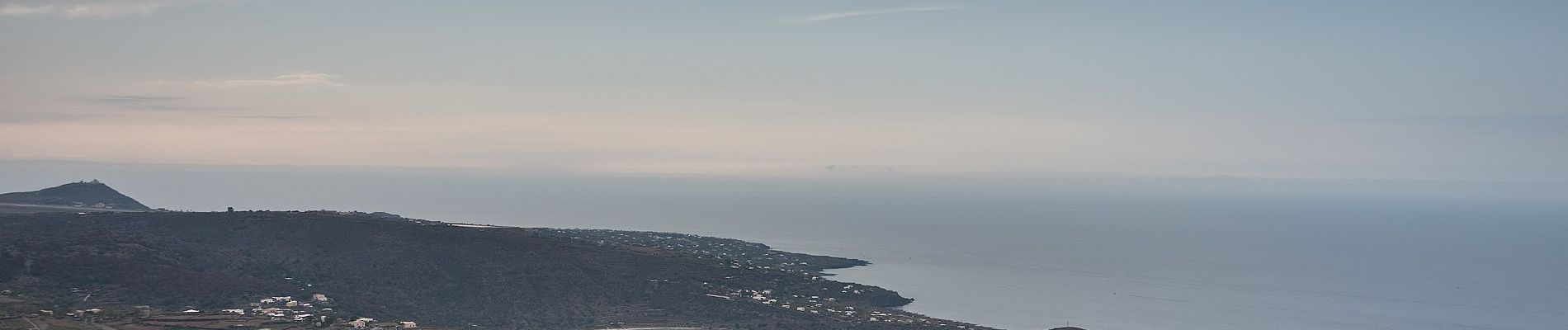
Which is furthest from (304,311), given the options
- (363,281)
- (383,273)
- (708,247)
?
(708,247)

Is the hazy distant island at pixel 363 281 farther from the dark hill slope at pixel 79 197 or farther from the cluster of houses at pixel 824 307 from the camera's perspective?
the dark hill slope at pixel 79 197

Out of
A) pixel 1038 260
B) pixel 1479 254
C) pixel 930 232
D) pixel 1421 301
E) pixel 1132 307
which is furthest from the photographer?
pixel 930 232

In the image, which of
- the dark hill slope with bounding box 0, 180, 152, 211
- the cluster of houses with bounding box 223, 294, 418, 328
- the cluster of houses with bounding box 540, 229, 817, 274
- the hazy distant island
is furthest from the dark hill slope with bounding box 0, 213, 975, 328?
the dark hill slope with bounding box 0, 180, 152, 211

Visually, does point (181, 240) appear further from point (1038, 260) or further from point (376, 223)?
point (1038, 260)

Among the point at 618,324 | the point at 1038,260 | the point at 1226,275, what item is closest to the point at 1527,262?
the point at 1226,275

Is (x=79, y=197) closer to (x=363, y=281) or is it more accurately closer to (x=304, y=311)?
(x=363, y=281)
